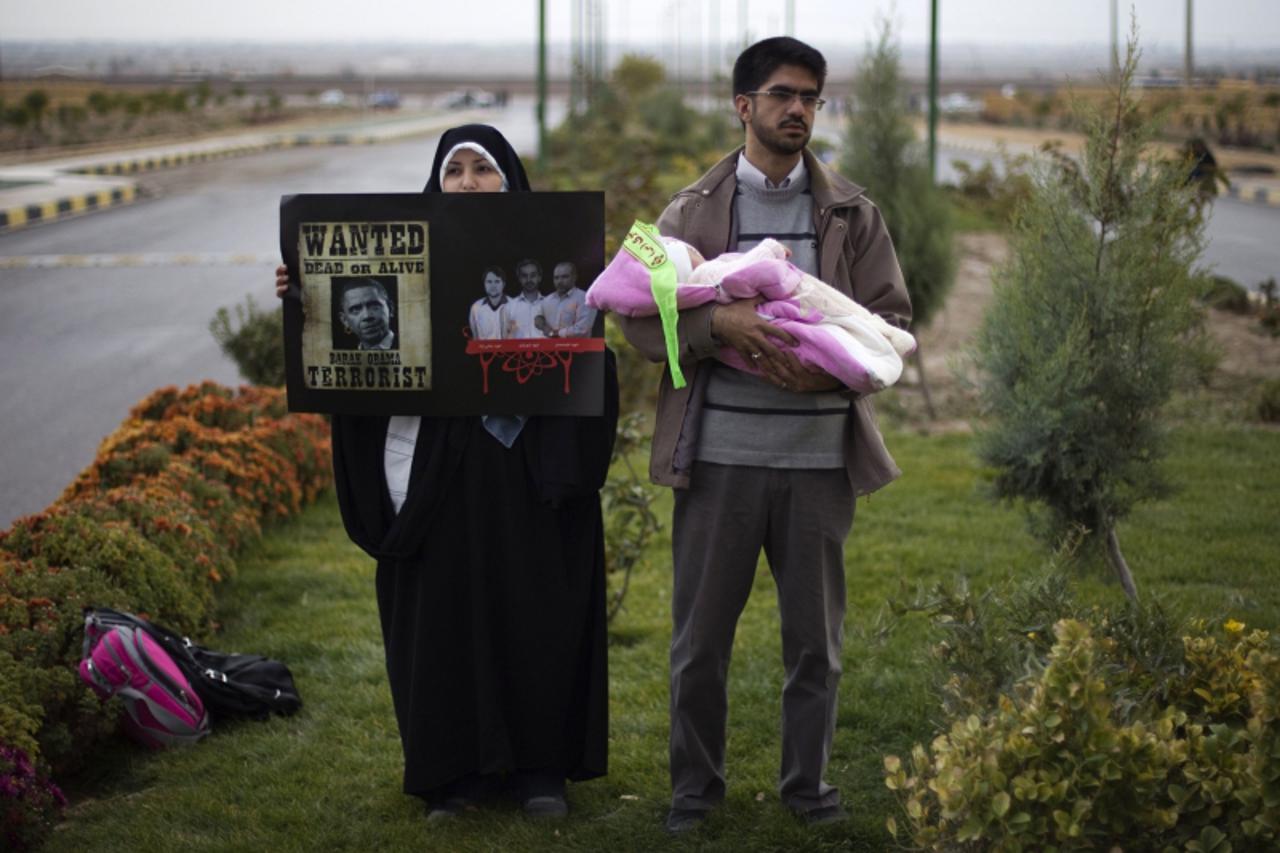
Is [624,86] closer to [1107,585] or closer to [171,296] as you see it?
[171,296]

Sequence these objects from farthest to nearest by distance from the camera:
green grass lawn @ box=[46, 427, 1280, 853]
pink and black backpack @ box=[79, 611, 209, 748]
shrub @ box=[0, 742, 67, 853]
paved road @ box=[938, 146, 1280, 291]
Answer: paved road @ box=[938, 146, 1280, 291]
pink and black backpack @ box=[79, 611, 209, 748]
green grass lawn @ box=[46, 427, 1280, 853]
shrub @ box=[0, 742, 67, 853]

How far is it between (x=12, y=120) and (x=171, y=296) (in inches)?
1235

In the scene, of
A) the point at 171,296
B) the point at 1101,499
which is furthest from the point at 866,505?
the point at 171,296

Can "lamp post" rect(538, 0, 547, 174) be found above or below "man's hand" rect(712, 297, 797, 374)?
above

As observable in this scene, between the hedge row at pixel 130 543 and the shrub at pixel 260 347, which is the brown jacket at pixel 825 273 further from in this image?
the shrub at pixel 260 347

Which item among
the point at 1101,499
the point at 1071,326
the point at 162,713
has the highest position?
the point at 1071,326

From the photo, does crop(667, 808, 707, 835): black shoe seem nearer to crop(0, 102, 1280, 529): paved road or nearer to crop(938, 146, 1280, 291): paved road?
crop(0, 102, 1280, 529): paved road

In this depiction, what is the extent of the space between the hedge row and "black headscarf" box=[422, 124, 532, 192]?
1.87m

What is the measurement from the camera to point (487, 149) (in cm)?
391

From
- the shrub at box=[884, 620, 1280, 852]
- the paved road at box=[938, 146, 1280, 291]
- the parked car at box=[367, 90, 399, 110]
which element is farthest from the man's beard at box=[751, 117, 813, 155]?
the parked car at box=[367, 90, 399, 110]

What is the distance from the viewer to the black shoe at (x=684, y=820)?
386 cm

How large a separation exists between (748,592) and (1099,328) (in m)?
1.84

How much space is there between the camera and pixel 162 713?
4531 millimetres

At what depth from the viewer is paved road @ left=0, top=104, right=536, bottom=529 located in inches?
379
